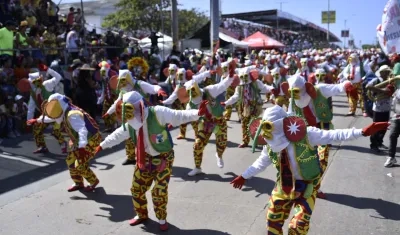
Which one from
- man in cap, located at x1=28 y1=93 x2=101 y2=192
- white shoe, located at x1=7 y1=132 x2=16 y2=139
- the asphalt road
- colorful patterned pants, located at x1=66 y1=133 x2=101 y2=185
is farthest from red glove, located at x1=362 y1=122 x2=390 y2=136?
white shoe, located at x1=7 y1=132 x2=16 y2=139

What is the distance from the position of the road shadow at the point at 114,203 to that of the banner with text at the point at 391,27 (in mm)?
4724

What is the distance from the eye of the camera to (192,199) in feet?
19.9

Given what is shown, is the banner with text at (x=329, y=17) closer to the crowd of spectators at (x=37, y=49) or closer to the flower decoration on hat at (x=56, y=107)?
the crowd of spectators at (x=37, y=49)

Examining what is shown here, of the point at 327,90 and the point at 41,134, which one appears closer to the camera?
the point at 327,90

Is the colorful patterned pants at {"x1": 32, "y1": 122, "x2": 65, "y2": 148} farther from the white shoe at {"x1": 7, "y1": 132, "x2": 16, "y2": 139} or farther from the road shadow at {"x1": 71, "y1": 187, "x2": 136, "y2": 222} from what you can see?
the road shadow at {"x1": 71, "y1": 187, "x2": 136, "y2": 222}

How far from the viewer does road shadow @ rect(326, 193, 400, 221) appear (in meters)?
5.35

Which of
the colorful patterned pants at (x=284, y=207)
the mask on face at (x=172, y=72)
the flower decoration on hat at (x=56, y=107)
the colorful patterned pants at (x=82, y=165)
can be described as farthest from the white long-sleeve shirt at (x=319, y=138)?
the mask on face at (x=172, y=72)

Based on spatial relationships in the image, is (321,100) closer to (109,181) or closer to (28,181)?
(109,181)

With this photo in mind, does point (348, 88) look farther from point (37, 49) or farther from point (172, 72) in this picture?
point (37, 49)

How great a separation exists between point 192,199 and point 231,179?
1082mm

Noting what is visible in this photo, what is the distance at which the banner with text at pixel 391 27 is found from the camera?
6.86 m

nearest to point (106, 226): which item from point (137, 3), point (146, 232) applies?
point (146, 232)

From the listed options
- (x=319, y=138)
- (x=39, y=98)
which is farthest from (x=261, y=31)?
(x=319, y=138)

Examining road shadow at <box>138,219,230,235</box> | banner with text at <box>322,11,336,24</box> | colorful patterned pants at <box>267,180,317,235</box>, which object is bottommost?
road shadow at <box>138,219,230,235</box>
